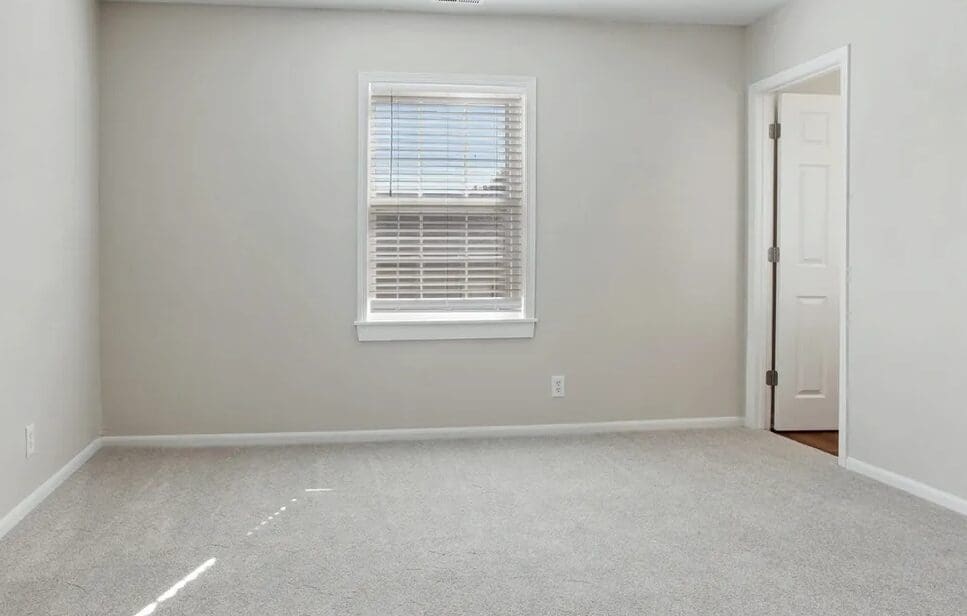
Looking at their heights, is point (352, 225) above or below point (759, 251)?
above

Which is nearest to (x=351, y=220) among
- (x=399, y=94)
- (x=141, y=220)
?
(x=399, y=94)

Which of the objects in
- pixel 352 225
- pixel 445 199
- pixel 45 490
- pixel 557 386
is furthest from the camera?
pixel 557 386

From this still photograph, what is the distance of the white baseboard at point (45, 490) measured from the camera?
10.0 feet

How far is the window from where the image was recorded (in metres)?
4.65

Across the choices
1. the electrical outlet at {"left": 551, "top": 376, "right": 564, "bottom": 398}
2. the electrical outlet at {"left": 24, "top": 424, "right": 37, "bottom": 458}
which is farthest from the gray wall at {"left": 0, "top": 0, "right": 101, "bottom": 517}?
the electrical outlet at {"left": 551, "top": 376, "right": 564, "bottom": 398}

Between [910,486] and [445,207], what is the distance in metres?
2.68

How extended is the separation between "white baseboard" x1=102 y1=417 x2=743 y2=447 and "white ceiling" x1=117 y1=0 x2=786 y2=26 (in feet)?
7.57

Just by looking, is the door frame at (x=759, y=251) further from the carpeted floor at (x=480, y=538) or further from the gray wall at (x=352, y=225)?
the carpeted floor at (x=480, y=538)

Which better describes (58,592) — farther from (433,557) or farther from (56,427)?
(56,427)

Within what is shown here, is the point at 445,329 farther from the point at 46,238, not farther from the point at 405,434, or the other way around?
the point at 46,238

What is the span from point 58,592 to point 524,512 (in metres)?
1.63

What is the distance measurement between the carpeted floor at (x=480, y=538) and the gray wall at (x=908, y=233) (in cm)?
→ 28

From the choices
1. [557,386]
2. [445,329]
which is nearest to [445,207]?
[445,329]

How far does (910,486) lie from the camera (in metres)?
3.59
